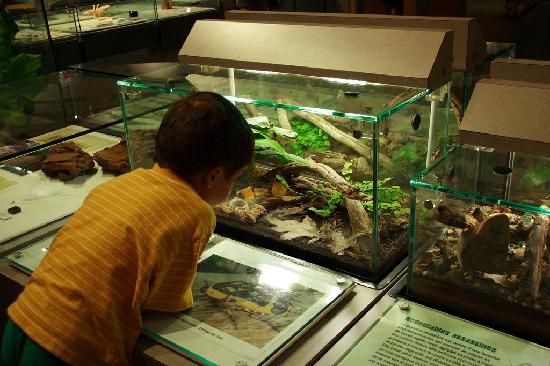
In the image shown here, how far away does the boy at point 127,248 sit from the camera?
1106 mm

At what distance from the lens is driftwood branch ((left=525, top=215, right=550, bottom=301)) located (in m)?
1.17

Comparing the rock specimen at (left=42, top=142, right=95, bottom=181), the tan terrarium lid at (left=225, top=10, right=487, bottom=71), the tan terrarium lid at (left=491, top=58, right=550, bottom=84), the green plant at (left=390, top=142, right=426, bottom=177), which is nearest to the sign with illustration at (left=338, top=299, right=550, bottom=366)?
the green plant at (left=390, top=142, right=426, bottom=177)

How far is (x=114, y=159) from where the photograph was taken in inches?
89.0

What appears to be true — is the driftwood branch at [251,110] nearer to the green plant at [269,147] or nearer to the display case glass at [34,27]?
the green plant at [269,147]

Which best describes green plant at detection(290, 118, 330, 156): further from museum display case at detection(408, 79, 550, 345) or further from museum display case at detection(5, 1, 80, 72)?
museum display case at detection(5, 1, 80, 72)

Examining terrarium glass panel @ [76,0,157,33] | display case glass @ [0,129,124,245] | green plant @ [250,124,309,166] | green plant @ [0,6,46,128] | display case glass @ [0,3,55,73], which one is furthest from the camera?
terrarium glass panel @ [76,0,157,33]

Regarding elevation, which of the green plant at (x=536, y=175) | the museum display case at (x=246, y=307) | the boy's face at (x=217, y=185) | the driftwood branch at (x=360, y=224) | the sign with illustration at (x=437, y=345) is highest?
the boy's face at (x=217, y=185)

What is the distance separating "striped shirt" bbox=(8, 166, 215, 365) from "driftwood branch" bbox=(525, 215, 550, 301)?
2.24 feet

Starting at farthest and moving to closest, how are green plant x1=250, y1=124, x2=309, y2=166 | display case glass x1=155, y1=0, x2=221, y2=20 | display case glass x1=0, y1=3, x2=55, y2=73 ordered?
display case glass x1=155, y1=0, x2=221, y2=20
display case glass x1=0, y1=3, x2=55, y2=73
green plant x1=250, y1=124, x2=309, y2=166

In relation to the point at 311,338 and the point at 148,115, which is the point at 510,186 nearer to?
the point at 311,338

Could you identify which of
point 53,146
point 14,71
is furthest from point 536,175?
point 14,71

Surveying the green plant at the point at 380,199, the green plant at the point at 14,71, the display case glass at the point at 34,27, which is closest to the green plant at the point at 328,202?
the green plant at the point at 380,199

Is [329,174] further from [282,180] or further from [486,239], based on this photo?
[486,239]

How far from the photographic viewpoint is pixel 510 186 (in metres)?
1.26
